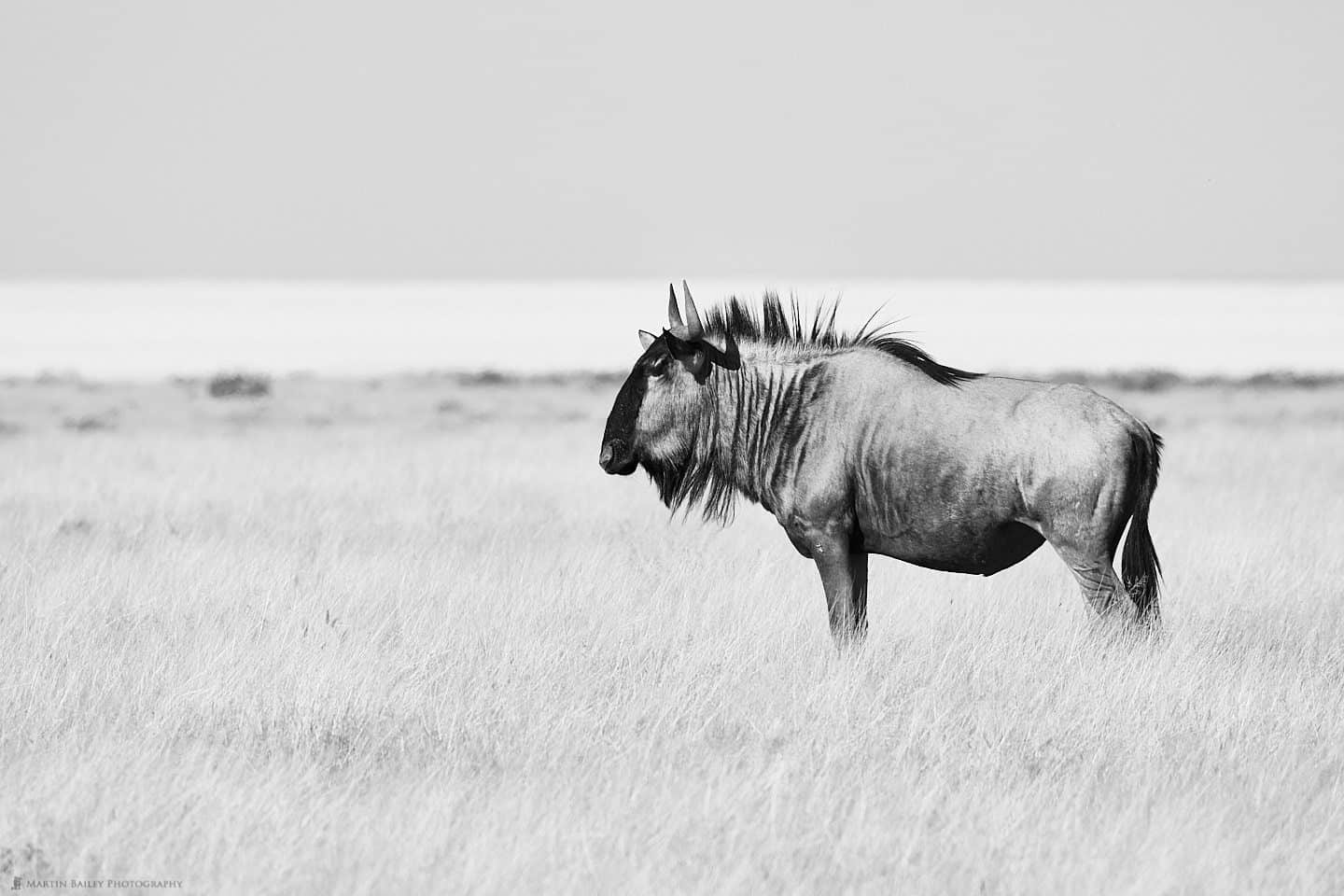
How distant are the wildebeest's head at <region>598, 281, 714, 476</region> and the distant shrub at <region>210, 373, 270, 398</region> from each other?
23559 mm

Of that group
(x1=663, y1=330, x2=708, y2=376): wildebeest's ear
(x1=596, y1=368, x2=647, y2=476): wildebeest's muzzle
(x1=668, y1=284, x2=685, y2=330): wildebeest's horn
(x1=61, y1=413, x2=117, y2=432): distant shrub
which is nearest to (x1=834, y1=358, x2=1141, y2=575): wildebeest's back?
(x1=663, y1=330, x2=708, y2=376): wildebeest's ear

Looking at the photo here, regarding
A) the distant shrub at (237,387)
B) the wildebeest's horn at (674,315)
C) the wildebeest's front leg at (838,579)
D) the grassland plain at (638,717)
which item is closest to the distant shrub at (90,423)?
the distant shrub at (237,387)

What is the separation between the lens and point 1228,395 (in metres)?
30.7

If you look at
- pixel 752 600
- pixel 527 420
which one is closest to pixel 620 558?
pixel 752 600

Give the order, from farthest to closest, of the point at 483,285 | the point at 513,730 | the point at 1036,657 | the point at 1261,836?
the point at 483,285, the point at 1036,657, the point at 513,730, the point at 1261,836

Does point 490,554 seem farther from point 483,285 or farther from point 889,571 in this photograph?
point 483,285

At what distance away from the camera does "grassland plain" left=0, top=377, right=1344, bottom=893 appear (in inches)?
177

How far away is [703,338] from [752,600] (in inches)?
72.0

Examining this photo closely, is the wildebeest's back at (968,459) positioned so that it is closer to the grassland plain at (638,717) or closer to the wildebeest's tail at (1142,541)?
the wildebeest's tail at (1142,541)

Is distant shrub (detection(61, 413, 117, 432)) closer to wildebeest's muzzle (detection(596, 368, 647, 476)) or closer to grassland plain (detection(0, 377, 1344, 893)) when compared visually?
grassland plain (detection(0, 377, 1344, 893))

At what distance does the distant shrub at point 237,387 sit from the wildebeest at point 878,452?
23.7 m

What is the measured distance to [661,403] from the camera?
755 cm

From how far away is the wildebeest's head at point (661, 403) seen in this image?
7.47m

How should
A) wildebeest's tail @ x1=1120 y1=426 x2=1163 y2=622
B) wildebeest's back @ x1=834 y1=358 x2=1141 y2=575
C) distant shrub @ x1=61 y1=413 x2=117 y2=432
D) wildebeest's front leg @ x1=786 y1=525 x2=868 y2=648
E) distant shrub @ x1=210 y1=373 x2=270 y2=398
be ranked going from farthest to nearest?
distant shrub @ x1=210 y1=373 x2=270 y2=398, distant shrub @ x1=61 y1=413 x2=117 y2=432, wildebeest's front leg @ x1=786 y1=525 x2=868 y2=648, wildebeest's tail @ x1=1120 y1=426 x2=1163 y2=622, wildebeest's back @ x1=834 y1=358 x2=1141 y2=575
